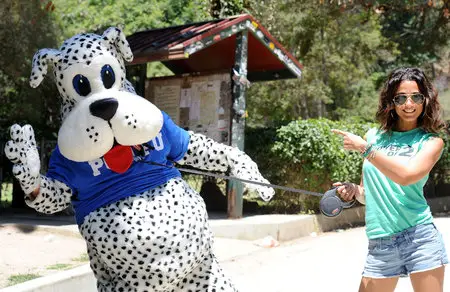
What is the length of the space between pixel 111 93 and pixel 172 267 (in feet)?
2.87

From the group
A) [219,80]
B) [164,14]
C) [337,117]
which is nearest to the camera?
[219,80]

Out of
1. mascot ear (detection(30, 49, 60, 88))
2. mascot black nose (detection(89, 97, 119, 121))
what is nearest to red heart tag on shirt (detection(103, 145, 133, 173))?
mascot black nose (detection(89, 97, 119, 121))

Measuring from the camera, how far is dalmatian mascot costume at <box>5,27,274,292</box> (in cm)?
321

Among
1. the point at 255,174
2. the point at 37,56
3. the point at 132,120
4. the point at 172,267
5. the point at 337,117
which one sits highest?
the point at 37,56

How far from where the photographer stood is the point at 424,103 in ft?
11.9

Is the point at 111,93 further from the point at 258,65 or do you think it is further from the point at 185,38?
the point at 258,65

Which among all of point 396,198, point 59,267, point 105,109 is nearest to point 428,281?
point 396,198

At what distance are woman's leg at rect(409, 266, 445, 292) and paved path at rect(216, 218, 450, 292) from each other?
293cm

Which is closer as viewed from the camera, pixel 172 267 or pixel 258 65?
pixel 172 267

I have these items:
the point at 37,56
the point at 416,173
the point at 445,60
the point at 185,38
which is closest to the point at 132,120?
the point at 37,56

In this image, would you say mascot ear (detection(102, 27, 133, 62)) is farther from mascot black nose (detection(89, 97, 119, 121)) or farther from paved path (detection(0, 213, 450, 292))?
paved path (detection(0, 213, 450, 292))

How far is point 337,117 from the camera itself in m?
20.8

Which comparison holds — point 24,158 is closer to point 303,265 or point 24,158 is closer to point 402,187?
point 402,187

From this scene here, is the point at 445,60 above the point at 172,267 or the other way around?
the other way around
